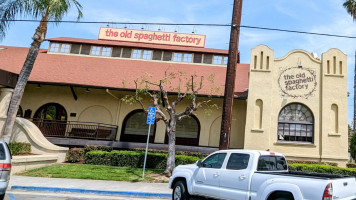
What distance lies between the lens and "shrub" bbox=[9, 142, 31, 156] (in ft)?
45.5

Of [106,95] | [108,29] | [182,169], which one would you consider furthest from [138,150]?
[108,29]

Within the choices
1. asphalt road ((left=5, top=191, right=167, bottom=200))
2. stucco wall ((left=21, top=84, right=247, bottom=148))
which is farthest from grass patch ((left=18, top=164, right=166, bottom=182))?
stucco wall ((left=21, top=84, right=247, bottom=148))

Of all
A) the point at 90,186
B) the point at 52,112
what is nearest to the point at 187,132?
the point at 52,112

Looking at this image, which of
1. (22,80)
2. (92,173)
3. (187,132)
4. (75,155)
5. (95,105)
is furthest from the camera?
(187,132)

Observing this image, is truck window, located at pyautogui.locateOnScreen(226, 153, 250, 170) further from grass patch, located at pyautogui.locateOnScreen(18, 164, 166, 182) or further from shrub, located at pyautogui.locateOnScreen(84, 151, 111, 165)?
shrub, located at pyautogui.locateOnScreen(84, 151, 111, 165)

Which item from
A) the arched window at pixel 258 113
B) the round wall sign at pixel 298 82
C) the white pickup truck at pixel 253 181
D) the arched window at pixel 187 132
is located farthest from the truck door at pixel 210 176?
the arched window at pixel 187 132

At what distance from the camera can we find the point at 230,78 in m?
10.8

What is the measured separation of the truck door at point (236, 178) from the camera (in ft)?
20.4

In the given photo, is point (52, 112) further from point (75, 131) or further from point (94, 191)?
point (94, 191)

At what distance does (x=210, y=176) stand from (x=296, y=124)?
1180 cm

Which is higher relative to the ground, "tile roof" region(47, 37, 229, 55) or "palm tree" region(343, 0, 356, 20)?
"palm tree" region(343, 0, 356, 20)

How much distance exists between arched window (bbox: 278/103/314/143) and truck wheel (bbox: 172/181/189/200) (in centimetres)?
1086

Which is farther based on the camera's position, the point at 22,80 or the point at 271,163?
the point at 22,80

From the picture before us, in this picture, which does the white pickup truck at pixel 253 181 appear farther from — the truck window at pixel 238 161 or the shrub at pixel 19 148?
the shrub at pixel 19 148
